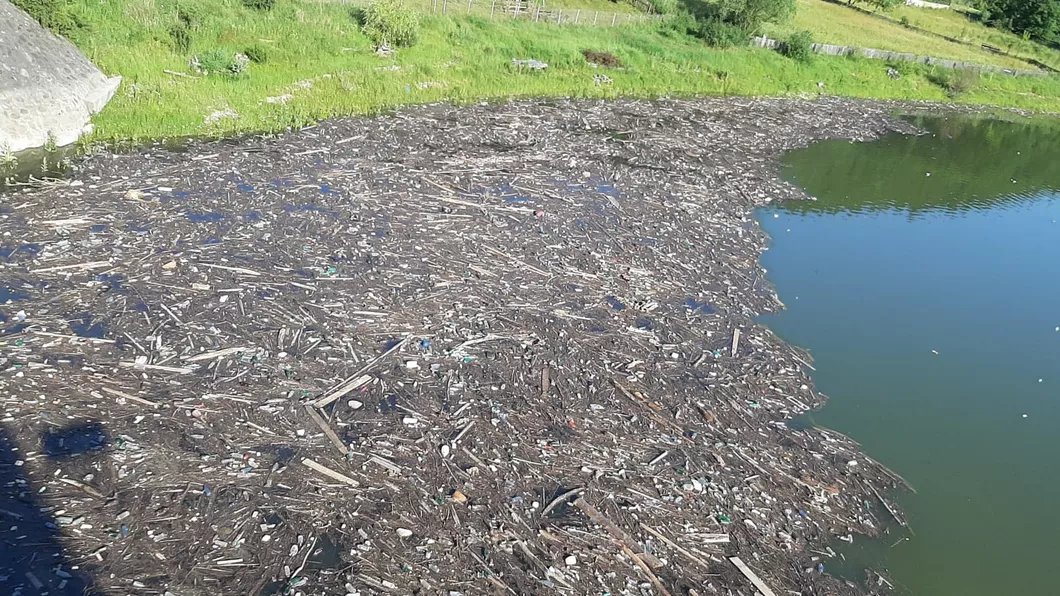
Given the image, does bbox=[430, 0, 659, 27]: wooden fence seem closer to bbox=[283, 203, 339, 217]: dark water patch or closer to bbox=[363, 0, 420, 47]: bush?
bbox=[363, 0, 420, 47]: bush

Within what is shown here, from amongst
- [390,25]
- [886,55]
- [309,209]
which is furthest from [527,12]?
[309,209]

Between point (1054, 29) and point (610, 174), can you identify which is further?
point (1054, 29)

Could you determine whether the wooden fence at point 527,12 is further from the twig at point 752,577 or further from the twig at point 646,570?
the twig at point 752,577

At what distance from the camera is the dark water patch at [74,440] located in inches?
291

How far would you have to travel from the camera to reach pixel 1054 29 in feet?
175

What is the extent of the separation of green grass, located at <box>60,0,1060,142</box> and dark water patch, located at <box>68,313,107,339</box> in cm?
884

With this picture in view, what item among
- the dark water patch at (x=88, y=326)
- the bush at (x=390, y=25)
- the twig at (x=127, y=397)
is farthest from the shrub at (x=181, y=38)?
the twig at (x=127, y=397)

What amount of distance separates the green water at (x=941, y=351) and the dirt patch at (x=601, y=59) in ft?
33.5

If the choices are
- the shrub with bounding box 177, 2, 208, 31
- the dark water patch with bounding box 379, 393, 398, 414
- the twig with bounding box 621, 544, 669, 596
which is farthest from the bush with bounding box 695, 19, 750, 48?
the twig with bounding box 621, 544, 669, 596

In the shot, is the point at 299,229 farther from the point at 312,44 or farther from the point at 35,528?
the point at 312,44

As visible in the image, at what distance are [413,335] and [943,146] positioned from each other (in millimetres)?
25287

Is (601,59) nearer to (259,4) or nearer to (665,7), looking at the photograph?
(665,7)

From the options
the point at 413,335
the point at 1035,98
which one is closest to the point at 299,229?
the point at 413,335

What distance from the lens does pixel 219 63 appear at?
20.1 metres
